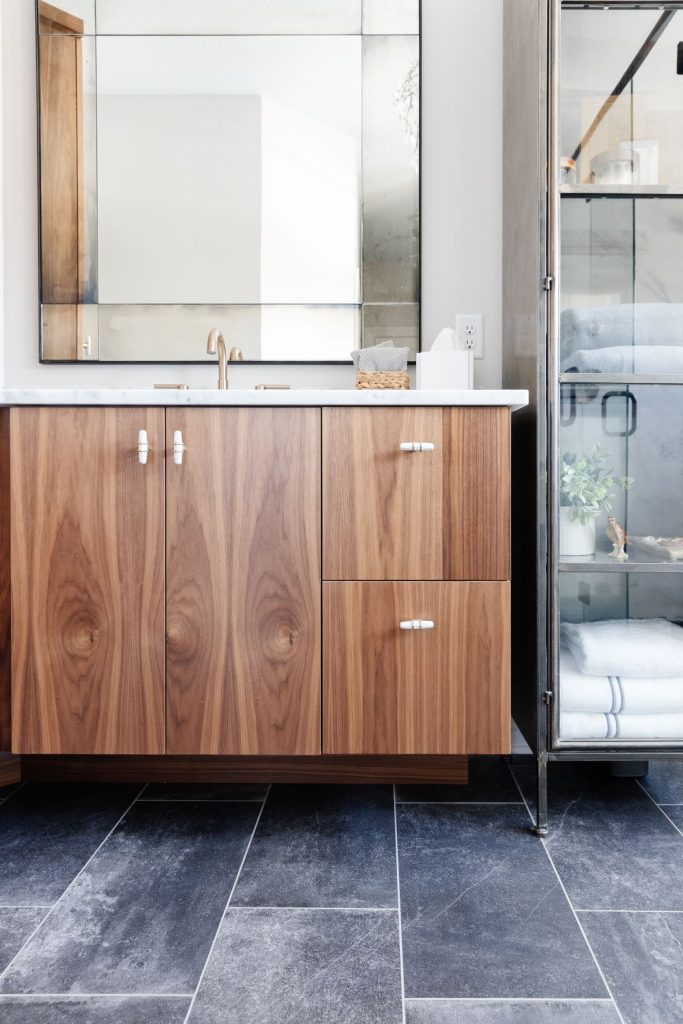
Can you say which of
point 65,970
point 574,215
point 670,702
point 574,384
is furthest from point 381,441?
point 65,970

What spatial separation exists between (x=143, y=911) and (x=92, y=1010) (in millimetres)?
188

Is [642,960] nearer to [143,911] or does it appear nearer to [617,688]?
[617,688]

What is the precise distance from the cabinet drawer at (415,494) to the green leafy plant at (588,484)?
0.18 metres

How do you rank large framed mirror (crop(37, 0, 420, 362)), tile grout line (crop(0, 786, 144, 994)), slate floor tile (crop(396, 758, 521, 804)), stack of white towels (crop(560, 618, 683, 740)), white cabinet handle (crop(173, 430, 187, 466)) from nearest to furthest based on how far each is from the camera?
tile grout line (crop(0, 786, 144, 994)) < white cabinet handle (crop(173, 430, 187, 466)) < stack of white towels (crop(560, 618, 683, 740)) < slate floor tile (crop(396, 758, 521, 804)) < large framed mirror (crop(37, 0, 420, 362))

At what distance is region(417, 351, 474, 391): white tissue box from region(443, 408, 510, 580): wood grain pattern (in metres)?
0.24

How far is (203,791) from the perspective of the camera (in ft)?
4.68

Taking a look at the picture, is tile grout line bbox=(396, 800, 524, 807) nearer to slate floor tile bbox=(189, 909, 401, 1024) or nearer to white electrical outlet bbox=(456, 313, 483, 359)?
slate floor tile bbox=(189, 909, 401, 1024)

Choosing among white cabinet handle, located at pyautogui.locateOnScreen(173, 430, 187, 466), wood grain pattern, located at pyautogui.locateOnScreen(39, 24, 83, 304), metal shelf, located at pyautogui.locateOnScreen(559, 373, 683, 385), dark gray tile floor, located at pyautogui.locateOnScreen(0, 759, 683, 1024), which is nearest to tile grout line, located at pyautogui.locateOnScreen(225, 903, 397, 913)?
dark gray tile floor, located at pyautogui.locateOnScreen(0, 759, 683, 1024)

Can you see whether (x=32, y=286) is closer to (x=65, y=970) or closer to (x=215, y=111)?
(x=215, y=111)

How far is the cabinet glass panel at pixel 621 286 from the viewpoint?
4.22 ft

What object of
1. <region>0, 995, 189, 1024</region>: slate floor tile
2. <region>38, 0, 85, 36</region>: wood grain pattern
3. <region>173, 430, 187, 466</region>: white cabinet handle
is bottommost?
<region>0, 995, 189, 1024</region>: slate floor tile

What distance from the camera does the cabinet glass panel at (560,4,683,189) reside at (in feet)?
4.16

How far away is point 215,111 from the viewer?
161 centimetres

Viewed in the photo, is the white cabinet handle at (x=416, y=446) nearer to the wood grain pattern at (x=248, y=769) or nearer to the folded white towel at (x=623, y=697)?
the folded white towel at (x=623, y=697)
